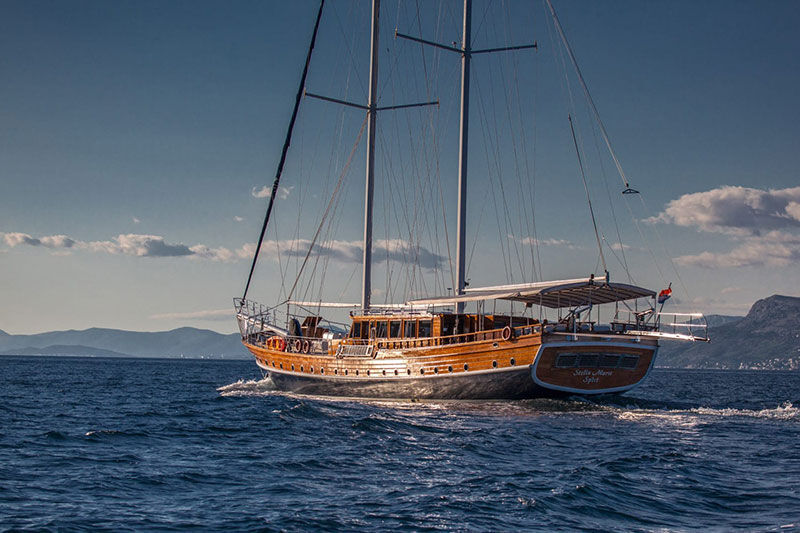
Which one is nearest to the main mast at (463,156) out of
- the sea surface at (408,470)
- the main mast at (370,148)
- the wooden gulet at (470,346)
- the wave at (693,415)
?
the wooden gulet at (470,346)

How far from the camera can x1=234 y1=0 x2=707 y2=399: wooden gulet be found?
103ft

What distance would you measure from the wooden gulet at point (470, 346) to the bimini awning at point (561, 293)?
0.05 m

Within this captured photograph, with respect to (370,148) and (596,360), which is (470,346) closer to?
(596,360)

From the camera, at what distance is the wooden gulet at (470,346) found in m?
31.3

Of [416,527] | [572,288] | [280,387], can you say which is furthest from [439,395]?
[416,527]

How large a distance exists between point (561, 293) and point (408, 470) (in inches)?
710

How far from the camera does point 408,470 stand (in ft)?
61.0

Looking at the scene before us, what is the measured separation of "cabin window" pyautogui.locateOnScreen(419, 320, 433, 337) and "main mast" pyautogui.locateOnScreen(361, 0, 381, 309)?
8142mm

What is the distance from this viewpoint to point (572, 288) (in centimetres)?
3219

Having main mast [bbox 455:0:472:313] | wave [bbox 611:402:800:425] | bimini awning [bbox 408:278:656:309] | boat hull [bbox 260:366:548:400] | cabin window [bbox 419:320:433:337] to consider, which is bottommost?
wave [bbox 611:402:800:425]

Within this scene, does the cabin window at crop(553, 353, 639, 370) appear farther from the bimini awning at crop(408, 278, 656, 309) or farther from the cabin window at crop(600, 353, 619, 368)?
the bimini awning at crop(408, 278, 656, 309)

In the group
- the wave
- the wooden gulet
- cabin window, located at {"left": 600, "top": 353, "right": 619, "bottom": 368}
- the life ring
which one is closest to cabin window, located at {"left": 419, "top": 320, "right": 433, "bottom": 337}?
the wooden gulet

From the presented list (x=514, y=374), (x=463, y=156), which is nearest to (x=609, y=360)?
(x=514, y=374)

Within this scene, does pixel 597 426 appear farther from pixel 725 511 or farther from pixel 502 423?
pixel 725 511
